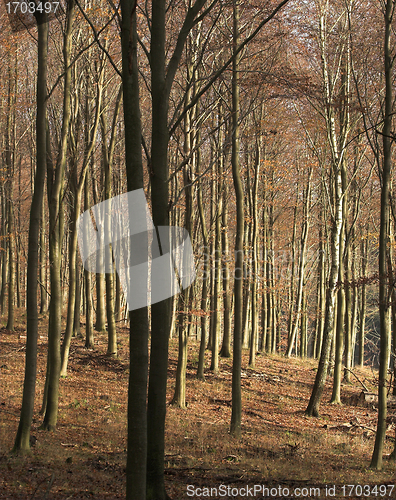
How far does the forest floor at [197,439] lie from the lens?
536 cm

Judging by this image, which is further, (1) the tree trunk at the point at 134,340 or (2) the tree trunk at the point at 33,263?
(2) the tree trunk at the point at 33,263

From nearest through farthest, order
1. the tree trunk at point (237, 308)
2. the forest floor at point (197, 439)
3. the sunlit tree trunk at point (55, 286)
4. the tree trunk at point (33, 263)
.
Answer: the forest floor at point (197, 439), the tree trunk at point (33, 263), the sunlit tree trunk at point (55, 286), the tree trunk at point (237, 308)

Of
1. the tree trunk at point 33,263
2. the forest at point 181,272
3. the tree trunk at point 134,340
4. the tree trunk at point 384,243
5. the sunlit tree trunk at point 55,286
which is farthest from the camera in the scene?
the sunlit tree trunk at point 55,286

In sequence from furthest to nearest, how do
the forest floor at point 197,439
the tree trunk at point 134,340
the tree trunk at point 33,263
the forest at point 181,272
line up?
the tree trunk at point 33,263, the forest floor at point 197,439, the forest at point 181,272, the tree trunk at point 134,340

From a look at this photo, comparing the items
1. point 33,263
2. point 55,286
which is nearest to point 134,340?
point 33,263

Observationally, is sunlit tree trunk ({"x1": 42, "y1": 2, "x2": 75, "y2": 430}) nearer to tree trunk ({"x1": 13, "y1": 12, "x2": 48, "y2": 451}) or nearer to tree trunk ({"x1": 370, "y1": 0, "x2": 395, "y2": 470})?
tree trunk ({"x1": 13, "y1": 12, "x2": 48, "y2": 451})

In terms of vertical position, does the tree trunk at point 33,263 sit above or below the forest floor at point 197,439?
above

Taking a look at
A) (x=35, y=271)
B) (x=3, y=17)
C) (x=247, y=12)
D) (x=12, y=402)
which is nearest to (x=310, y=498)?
(x=35, y=271)

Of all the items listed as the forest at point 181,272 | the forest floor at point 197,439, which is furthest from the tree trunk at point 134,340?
the forest floor at point 197,439

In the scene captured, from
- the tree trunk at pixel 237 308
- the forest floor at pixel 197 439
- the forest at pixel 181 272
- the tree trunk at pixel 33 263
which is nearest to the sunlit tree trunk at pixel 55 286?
the forest at pixel 181 272

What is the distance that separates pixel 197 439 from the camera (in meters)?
8.12

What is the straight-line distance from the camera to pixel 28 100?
13.9 m

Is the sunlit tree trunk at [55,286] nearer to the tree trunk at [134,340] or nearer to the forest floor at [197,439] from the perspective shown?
the forest floor at [197,439]

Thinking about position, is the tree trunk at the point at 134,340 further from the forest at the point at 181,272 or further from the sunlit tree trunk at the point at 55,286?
the sunlit tree trunk at the point at 55,286
